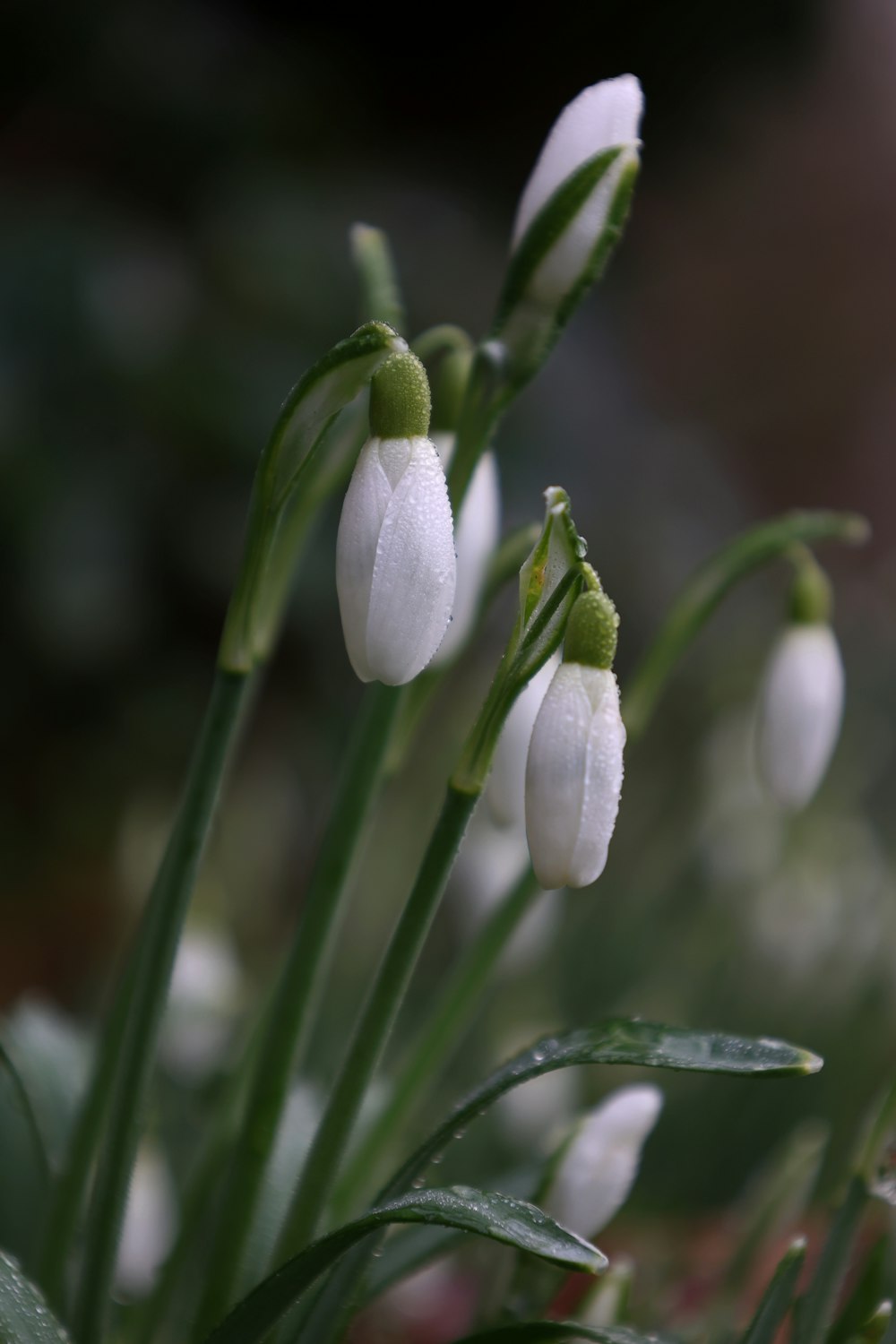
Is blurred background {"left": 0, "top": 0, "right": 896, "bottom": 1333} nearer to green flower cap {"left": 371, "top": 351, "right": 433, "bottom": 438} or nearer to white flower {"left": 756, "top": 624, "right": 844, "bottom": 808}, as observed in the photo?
white flower {"left": 756, "top": 624, "right": 844, "bottom": 808}

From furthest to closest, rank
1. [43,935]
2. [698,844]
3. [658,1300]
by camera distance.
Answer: [43,935], [698,844], [658,1300]

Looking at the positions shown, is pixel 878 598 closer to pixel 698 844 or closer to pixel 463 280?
pixel 463 280

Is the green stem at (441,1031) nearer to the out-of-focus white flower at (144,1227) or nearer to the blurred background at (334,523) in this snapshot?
the out-of-focus white flower at (144,1227)

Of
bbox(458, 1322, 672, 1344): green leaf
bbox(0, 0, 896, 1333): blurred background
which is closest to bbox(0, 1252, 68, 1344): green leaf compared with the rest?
bbox(458, 1322, 672, 1344): green leaf

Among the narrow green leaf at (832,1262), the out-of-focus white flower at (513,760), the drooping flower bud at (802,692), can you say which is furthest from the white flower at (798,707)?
the narrow green leaf at (832,1262)

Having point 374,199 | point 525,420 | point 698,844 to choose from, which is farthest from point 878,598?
point 698,844
